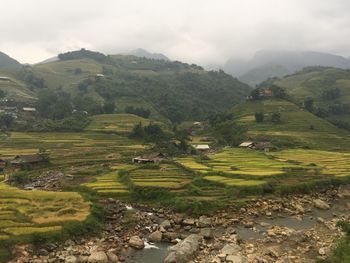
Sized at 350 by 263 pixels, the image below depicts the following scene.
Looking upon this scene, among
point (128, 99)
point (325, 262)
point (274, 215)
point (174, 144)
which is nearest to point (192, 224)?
point (274, 215)

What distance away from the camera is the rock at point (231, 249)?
35062 millimetres

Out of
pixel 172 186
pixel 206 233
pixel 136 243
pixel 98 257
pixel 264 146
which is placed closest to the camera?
pixel 98 257

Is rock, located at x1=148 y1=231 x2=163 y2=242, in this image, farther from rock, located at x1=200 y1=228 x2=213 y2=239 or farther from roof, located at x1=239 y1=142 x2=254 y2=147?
roof, located at x1=239 y1=142 x2=254 y2=147

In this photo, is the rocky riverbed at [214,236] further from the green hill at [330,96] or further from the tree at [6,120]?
the green hill at [330,96]

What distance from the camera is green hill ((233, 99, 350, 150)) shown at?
99.8 m

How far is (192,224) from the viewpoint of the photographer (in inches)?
1683

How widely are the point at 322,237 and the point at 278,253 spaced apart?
6.96 metres

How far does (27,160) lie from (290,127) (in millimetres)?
69261

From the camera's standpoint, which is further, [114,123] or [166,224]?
[114,123]

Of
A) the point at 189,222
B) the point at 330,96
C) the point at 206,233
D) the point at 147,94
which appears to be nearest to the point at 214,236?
the point at 206,233

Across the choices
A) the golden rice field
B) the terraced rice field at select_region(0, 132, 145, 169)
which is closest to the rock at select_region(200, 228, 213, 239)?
the terraced rice field at select_region(0, 132, 145, 169)

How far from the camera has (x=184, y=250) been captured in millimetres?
34375

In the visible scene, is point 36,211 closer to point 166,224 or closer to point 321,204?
point 166,224

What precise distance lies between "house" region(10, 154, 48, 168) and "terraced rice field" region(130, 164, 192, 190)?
1949 centimetres
